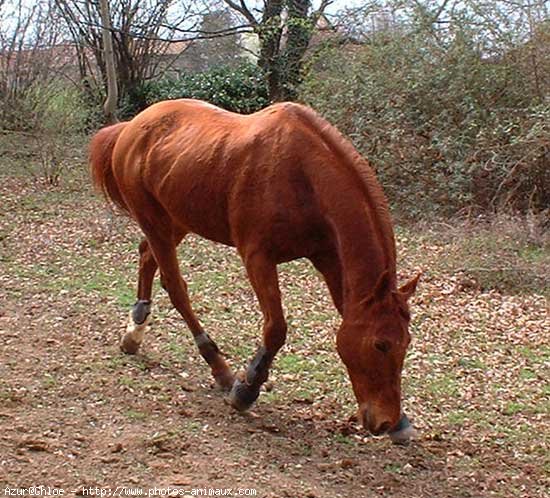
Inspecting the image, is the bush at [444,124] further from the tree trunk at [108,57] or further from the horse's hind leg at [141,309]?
the horse's hind leg at [141,309]

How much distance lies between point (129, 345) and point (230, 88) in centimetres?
1147

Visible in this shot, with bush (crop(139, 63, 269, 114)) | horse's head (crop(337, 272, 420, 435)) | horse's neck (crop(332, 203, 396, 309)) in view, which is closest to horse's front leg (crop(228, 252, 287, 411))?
horse's neck (crop(332, 203, 396, 309))

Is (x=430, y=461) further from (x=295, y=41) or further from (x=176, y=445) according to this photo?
(x=295, y=41)

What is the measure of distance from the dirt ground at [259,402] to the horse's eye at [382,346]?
64 centimetres

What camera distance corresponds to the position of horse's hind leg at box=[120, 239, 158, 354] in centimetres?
531

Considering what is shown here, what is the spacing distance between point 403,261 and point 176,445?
16.3 ft

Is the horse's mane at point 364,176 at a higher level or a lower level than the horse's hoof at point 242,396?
higher

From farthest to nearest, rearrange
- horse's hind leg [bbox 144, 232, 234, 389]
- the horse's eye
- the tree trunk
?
the tree trunk, horse's hind leg [bbox 144, 232, 234, 389], the horse's eye

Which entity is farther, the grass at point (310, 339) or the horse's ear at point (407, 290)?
the grass at point (310, 339)

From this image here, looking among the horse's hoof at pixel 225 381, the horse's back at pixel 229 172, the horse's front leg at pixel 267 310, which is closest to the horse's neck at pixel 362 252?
the horse's back at pixel 229 172

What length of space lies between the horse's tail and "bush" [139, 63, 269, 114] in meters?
10.4

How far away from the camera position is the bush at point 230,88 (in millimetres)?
15961

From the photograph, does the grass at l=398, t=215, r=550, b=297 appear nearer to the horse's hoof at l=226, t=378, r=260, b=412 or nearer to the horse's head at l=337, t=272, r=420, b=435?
the horse's hoof at l=226, t=378, r=260, b=412

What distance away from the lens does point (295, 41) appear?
1555 centimetres
